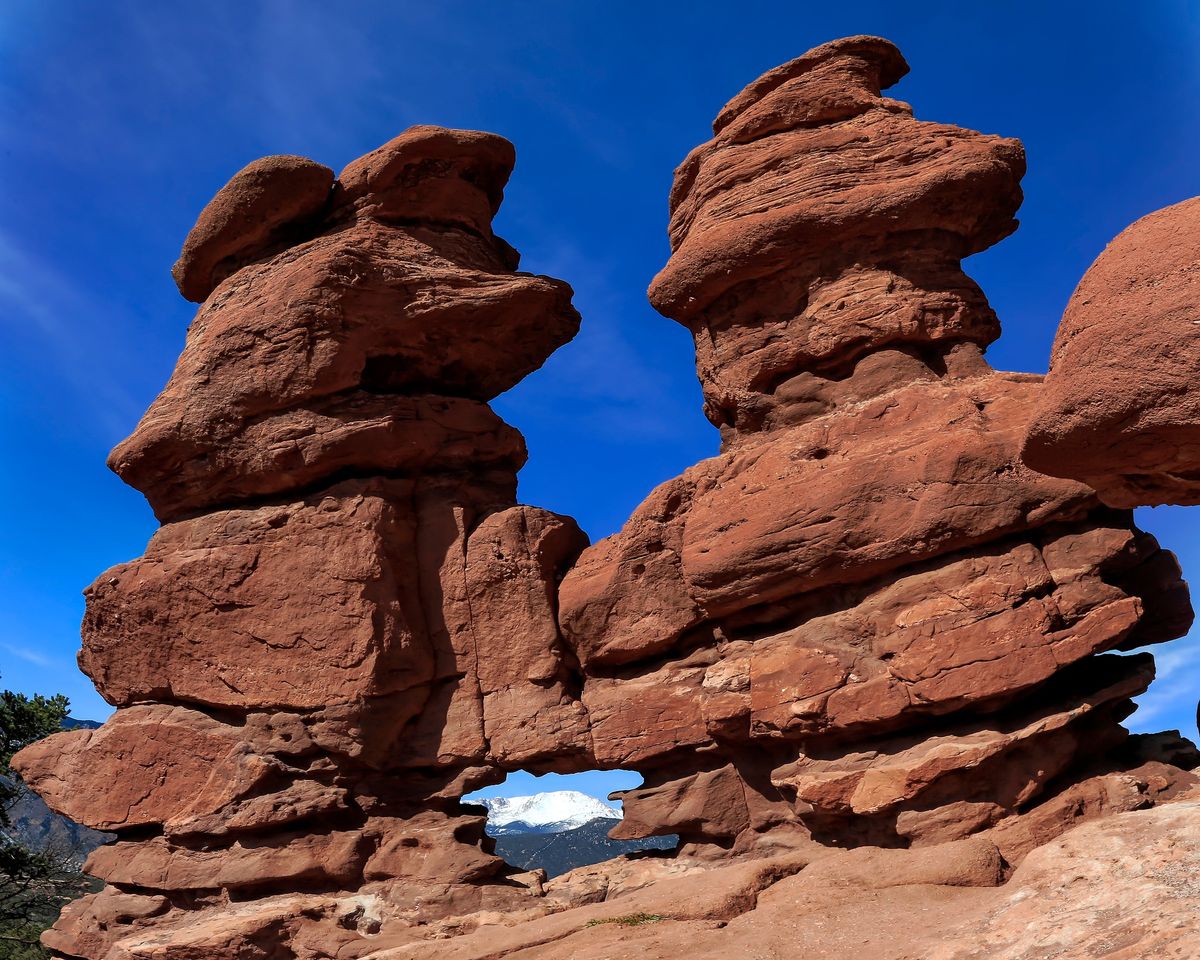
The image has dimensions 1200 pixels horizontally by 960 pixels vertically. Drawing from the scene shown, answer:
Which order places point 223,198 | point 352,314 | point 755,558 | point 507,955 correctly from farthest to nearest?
point 223,198
point 352,314
point 755,558
point 507,955

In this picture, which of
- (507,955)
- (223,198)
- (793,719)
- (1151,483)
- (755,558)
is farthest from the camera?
(223,198)

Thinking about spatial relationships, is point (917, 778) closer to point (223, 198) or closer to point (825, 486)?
A: point (825, 486)

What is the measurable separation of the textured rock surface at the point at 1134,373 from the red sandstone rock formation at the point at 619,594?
154 inches

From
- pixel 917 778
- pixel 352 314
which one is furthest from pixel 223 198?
pixel 917 778

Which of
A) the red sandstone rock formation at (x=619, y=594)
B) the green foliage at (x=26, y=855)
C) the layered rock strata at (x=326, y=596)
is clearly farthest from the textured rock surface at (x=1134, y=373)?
the green foliage at (x=26, y=855)

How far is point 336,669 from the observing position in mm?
15453

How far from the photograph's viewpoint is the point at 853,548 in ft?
41.6

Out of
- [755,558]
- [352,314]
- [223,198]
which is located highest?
[223,198]

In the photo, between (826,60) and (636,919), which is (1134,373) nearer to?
(636,919)

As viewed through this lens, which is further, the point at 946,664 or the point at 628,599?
the point at 628,599

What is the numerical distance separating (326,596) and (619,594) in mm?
4522

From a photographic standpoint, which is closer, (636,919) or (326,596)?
(636,919)

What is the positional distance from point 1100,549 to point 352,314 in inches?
459

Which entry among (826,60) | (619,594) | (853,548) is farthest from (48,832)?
(826,60)
